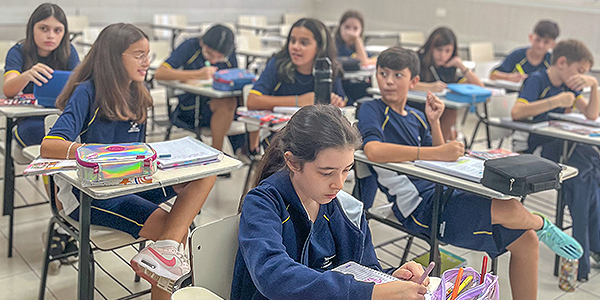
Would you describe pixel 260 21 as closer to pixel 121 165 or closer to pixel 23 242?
pixel 23 242

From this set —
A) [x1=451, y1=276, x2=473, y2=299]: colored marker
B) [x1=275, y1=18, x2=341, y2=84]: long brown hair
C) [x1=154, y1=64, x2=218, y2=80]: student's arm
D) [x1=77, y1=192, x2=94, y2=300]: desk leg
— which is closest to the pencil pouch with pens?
[x1=451, y1=276, x2=473, y2=299]: colored marker

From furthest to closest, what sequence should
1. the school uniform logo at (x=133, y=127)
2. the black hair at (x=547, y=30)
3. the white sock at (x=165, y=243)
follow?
1. the black hair at (x=547, y=30)
2. the school uniform logo at (x=133, y=127)
3. the white sock at (x=165, y=243)

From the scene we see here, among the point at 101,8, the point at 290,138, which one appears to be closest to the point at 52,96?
the point at 290,138

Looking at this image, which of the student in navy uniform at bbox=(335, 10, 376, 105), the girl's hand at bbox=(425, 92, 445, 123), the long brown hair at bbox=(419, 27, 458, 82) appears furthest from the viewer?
the student in navy uniform at bbox=(335, 10, 376, 105)

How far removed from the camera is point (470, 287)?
1343mm

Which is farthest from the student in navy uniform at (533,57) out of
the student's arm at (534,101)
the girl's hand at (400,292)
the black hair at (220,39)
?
the girl's hand at (400,292)

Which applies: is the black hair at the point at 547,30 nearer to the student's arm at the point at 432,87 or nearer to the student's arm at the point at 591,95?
the student's arm at the point at 432,87

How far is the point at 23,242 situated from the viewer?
9.45 feet

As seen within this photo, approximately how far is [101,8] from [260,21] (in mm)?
2161

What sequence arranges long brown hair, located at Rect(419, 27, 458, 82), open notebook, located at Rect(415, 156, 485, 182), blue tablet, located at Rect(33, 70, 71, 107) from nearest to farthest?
open notebook, located at Rect(415, 156, 485, 182), blue tablet, located at Rect(33, 70, 71, 107), long brown hair, located at Rect(419, 27, 458, 82)

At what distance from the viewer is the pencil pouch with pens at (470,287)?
1276mm

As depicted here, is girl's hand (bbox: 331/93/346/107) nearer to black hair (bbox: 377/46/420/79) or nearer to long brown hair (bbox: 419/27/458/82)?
black hair (bbox: 377/46/420/79)

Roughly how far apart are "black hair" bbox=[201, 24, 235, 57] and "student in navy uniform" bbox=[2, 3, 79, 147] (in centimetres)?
89

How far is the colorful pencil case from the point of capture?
5.84ft
